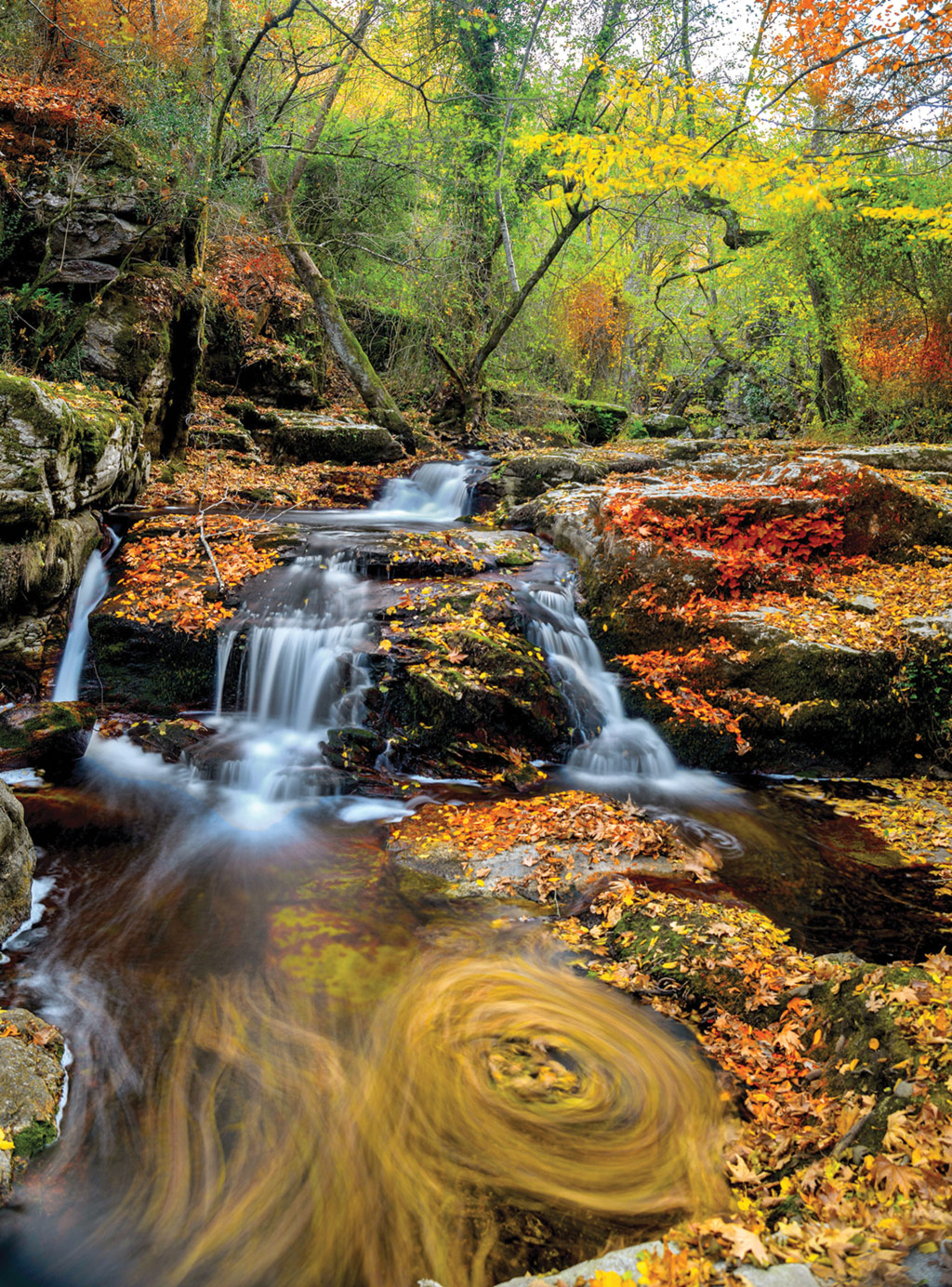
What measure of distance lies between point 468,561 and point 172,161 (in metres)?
7.14

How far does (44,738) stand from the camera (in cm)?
617

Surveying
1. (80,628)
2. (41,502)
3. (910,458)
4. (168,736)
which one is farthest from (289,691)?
(910,458)

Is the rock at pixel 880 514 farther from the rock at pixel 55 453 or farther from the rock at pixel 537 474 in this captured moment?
the rock at pixel 55 453

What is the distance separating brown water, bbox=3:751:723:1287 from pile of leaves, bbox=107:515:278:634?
3192 mm

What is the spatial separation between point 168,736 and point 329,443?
821cm

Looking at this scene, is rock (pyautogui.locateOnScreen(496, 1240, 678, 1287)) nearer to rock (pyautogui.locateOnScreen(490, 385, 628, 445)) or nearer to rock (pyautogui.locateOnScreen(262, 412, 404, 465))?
rock (pyautogui.locateOnScreen(262, 412, 404, 465))

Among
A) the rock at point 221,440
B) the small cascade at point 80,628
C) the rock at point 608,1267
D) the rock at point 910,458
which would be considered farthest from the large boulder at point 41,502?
the rock at point 910,458

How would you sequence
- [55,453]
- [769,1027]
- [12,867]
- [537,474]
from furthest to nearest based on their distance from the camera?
1. [537,474]
2. [55,453]
3. [12,867]
4. [769,1027]

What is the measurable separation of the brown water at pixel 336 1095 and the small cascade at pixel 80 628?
2852 mm

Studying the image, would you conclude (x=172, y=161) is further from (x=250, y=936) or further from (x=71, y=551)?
(x=250, y=936)

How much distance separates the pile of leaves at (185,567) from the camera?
289 inches

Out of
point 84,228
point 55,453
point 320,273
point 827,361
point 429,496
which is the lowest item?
point 429,496

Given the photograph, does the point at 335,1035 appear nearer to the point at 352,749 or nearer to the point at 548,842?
the point at 548,842

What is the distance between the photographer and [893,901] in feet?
15.1
